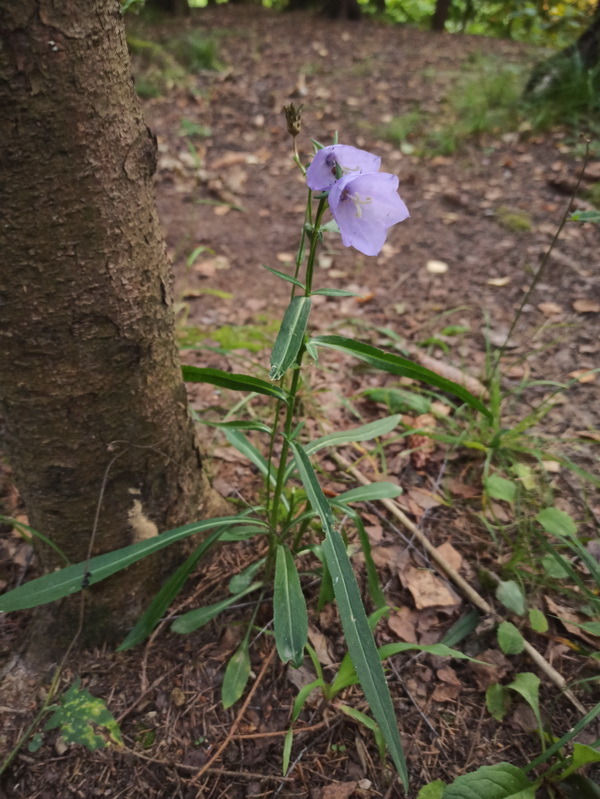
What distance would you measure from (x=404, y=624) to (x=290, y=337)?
0.97 meters

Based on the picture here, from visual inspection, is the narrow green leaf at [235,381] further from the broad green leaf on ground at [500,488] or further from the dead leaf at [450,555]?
the broad green leaf on ground at [500,488]

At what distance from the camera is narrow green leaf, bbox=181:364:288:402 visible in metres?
1.21

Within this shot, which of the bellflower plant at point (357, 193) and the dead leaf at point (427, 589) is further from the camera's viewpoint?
the dead leaf at point (427, 589)

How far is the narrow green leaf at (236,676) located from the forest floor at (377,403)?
0.04 meters

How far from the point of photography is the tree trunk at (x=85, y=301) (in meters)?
0.84

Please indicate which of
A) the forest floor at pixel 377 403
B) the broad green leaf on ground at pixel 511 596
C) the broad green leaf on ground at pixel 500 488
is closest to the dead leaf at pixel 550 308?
the forest floor at pixel 377 403

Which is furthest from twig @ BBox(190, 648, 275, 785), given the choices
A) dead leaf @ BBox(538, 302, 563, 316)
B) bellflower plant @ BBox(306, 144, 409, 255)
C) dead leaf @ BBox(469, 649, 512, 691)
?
dead leaf @ BBox(538, 302, 563, 316)

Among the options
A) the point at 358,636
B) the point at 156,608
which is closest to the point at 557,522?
the point at 358,636

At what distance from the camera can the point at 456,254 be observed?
314 cm

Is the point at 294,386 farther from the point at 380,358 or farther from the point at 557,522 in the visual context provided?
the point at 557,522

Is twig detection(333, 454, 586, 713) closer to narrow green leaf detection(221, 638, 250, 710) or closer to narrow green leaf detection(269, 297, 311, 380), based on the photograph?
narrow green leaf detection(221, 638, 250, 710)

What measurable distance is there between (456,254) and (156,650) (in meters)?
2.74

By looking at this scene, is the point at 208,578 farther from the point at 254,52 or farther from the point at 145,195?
the point at 254,52

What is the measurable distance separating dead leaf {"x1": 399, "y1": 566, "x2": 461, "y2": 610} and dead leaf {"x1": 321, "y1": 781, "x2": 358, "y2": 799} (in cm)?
50
